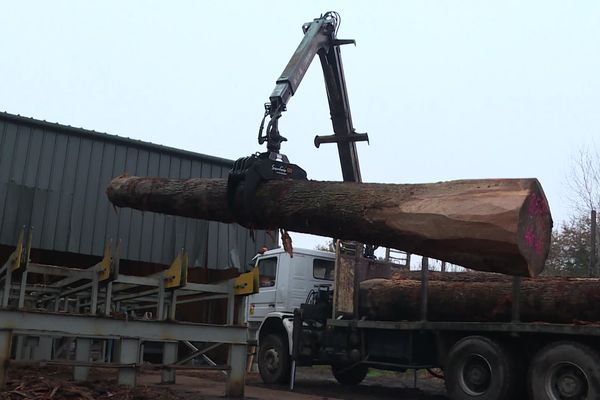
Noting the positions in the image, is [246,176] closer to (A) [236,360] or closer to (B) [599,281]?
(A) [236,360]

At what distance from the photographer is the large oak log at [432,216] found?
4.73 m

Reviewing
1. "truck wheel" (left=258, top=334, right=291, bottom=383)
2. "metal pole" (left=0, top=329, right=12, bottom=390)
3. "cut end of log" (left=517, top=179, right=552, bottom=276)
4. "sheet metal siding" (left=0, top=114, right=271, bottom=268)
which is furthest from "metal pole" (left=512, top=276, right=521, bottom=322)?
"sheet metal siding" (left=0, top=114, right=271, bottom=268)

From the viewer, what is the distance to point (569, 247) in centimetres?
2320

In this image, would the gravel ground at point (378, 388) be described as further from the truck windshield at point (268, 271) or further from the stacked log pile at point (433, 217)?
the stacked log pile at point (433, 217)

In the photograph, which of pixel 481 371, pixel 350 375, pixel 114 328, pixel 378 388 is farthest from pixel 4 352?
pixel 378 388

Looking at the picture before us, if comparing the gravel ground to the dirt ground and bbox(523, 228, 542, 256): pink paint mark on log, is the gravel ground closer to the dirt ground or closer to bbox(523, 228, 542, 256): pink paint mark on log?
the dirt ground

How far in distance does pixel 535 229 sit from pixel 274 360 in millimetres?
7780

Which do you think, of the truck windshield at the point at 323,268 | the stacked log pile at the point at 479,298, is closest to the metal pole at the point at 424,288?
the stacked log pile at the point at 479,298

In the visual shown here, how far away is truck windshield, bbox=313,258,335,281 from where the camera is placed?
40.0ft

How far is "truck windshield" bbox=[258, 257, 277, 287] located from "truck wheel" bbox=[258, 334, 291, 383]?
95 centimetres

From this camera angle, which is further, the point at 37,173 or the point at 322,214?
the point at 37,173

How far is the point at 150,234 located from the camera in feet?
45.9

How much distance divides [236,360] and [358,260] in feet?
10.2

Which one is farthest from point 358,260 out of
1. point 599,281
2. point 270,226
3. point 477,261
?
point 477,261
